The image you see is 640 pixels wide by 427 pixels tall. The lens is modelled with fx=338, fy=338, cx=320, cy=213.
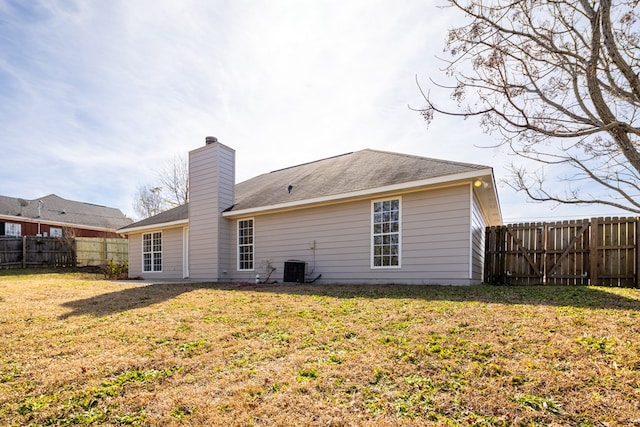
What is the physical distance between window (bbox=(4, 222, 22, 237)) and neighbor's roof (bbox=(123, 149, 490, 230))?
15.8m

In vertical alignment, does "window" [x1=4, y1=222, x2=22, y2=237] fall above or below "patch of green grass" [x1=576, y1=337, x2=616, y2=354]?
above

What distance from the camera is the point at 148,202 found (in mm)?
29562

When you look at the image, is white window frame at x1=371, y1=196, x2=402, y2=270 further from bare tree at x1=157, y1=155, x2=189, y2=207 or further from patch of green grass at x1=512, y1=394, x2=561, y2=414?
bare tree at x1=157, y1=155, x2=189, y2=207

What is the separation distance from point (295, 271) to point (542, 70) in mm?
7223

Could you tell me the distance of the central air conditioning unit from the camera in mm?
9406

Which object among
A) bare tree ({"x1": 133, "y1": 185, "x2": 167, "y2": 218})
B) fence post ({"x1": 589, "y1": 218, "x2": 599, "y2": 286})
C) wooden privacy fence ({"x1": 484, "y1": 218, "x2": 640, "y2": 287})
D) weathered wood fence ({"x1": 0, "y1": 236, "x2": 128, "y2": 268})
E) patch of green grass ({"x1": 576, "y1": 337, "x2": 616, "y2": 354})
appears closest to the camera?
patch of green grass ({"x1": 576, "y1": 337, "x2": 616, "y2": 354})

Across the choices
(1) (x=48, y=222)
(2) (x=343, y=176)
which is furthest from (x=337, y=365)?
(1) (x=48, y=222)

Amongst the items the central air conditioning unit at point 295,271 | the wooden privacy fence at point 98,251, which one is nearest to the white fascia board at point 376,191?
the central air conditioning unit at point 295,271

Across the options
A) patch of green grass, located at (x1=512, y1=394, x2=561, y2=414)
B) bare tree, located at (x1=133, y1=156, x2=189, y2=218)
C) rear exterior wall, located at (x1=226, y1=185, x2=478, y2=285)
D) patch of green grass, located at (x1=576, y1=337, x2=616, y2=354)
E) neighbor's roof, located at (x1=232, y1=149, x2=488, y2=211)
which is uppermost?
bare tree, located at (x1=133, y1=156, x2=189, y2=218)

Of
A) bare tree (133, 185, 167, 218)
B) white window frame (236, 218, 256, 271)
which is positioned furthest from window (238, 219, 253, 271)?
bare tree (133, 185, 167, 218)

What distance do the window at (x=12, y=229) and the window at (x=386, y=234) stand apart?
86.7 ft

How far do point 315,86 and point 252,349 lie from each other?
590 centimetres

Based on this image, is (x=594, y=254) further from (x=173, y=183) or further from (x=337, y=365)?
(x=173, y=183)

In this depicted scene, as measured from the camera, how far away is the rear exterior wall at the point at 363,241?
7.56 m
